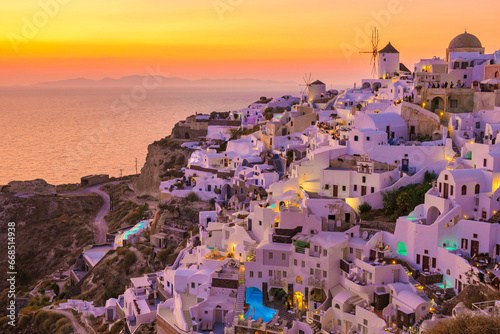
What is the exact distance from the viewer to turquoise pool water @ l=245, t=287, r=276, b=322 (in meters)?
21.0

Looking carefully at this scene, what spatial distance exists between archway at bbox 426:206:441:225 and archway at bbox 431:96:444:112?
29.0ft

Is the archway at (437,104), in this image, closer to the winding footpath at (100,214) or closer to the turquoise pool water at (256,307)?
the turquoise pool water at (256,307)

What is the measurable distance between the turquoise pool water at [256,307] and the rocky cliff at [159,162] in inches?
953

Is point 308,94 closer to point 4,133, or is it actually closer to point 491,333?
point 491,333

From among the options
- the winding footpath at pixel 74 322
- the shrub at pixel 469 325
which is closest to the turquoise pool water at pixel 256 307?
the shrub at pixel 469 325


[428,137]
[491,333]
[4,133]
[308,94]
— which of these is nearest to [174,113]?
[4,133]

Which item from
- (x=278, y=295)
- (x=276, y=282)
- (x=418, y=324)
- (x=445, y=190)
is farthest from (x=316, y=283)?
(x=445, y=190)

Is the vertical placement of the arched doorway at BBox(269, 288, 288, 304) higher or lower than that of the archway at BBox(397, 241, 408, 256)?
lower

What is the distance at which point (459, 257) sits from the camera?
738 inches

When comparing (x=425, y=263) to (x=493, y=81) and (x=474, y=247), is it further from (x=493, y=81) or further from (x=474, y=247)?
(x=493, y=81)

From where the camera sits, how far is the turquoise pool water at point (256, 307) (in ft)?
69.0

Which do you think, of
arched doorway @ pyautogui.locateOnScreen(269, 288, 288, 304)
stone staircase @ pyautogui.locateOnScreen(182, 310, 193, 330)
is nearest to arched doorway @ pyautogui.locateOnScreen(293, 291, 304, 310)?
arched doorway @ pyautogui.locateOnScreen(269, 288, 288, 304)

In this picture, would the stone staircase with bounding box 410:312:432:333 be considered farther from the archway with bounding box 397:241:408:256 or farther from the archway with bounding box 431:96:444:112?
the archway with bounding box 431:96:444:112

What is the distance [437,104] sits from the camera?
94.2 feet
